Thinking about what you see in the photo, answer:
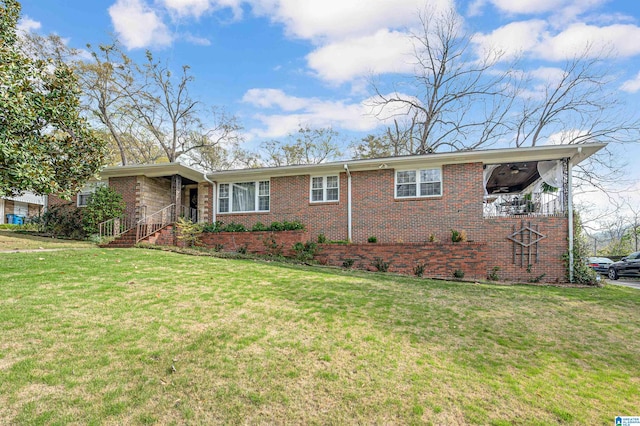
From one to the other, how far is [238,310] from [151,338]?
1270 mm

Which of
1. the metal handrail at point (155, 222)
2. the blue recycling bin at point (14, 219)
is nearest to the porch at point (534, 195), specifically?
the metal handrail at point (155, 222)

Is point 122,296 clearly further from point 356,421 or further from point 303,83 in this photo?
point 303,83

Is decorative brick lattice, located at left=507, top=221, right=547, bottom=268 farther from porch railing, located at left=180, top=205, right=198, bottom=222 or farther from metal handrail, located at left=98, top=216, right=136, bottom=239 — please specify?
metal handrail, located at left=98, top=216, right=136, bottom=239

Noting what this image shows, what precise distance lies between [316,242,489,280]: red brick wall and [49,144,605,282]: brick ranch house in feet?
0.11

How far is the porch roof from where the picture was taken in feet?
32.5

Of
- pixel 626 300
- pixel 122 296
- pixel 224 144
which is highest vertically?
pixel 224 144

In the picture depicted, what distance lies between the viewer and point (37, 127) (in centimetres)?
628

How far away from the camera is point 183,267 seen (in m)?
7.49

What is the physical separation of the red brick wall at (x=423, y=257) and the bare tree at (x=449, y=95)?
45.2 ft

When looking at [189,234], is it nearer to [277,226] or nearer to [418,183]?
[277,226]

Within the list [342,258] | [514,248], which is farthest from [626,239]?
[342,258]

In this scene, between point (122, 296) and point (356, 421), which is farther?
point (122, 296)

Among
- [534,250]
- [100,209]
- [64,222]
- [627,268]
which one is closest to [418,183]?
[534,250]

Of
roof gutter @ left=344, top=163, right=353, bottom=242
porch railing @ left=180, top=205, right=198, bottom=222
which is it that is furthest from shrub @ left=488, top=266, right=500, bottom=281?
porch railing @ left=180, top=205, right=198, bottom=222
